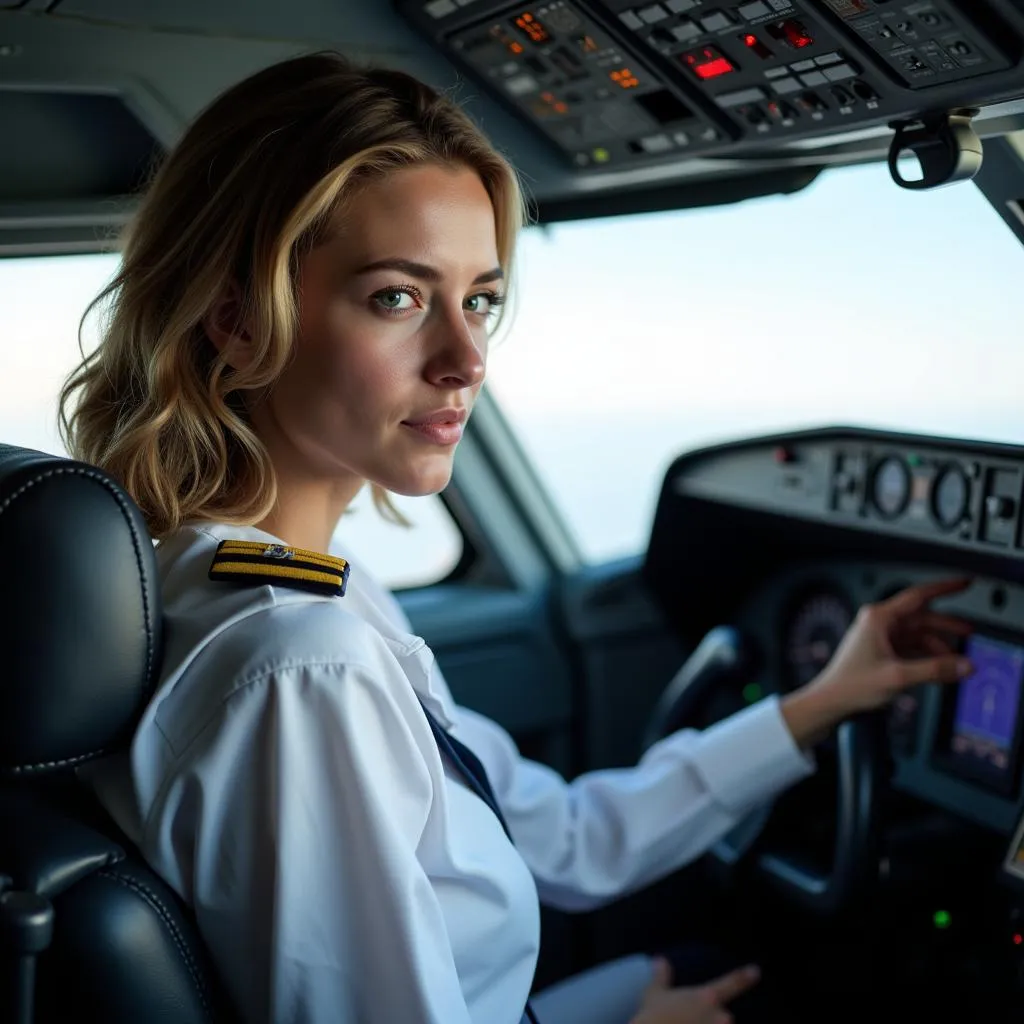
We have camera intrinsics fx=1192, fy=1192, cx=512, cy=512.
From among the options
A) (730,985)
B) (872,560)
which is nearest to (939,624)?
(872,560)

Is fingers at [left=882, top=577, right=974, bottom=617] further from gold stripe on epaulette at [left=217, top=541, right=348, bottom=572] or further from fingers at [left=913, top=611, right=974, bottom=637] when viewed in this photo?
gold stripe on epaulette at [left=217, top=541, right=348, bottom=572]

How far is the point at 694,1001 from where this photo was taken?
65.8 inches

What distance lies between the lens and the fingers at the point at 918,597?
1.75 m

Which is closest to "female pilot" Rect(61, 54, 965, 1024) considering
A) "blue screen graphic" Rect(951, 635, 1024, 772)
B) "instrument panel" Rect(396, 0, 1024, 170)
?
"instrument panel" Rect(396, 0, 1024, 170)

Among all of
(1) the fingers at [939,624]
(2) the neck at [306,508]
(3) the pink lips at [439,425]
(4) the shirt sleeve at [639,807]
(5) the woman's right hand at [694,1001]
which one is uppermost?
(3) the pink lips at [439,425]

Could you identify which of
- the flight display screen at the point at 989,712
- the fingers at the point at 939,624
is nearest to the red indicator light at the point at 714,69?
the fingers at the point at 939,624

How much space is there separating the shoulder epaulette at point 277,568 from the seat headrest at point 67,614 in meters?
0.12

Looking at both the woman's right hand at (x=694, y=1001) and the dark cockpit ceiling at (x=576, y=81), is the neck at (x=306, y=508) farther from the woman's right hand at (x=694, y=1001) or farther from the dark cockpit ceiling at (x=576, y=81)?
the woman's right hand at (x=694, y=1001)

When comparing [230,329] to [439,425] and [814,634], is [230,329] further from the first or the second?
[814,634]

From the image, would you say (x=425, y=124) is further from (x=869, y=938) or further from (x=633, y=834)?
(x=869, y=938)

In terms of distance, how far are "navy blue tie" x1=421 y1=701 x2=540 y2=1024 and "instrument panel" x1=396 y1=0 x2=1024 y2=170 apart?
2.79ft

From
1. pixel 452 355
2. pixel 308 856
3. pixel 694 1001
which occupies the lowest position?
pixel 694 1001

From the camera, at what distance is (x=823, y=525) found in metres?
2.02

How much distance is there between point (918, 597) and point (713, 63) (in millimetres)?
817
